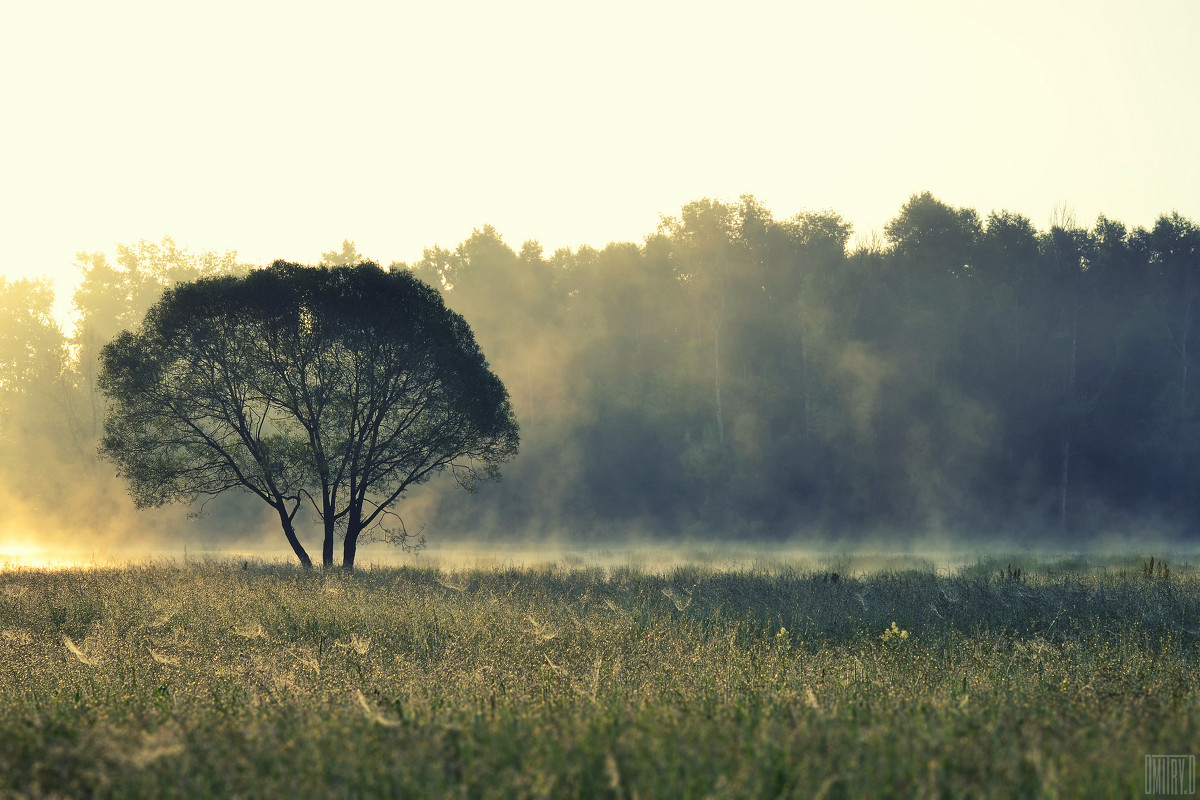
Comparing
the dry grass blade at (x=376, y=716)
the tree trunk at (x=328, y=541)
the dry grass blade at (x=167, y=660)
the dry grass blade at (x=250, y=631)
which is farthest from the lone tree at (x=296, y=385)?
the dry grass blade at (x=376, y=716)

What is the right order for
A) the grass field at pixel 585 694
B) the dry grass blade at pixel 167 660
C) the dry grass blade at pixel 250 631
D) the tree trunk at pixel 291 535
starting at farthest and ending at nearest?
the tree trunk at pixel 291 535 → the dry grass blade at pixel 250 631 → the dry grass blade at pixel 167 660 → the grass field at pixel 585 694

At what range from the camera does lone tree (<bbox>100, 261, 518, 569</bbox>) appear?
24062mm

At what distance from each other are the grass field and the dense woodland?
37.5 metres

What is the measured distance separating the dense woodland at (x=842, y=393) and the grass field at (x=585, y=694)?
37.5 metres

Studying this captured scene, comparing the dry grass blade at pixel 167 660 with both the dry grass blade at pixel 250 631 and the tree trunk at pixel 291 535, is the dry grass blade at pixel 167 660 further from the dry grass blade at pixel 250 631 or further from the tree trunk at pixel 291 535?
the tree trunk at pixel 291 535

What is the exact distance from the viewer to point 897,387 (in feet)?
175

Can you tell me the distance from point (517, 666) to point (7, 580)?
665 inches

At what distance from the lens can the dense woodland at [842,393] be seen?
5088 cm

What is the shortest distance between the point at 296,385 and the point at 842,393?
3806 centimetres

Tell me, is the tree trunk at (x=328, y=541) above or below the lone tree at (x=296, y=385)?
below

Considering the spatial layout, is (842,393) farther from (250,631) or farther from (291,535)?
(250,631)

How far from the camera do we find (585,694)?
273 inches

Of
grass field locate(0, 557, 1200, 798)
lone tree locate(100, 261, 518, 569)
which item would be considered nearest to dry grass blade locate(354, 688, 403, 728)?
grass field locate(0, 557, 1200, 798)

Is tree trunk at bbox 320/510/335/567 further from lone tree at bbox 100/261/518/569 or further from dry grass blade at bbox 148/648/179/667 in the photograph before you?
dry grass blade at bbox 148/648/179/667
